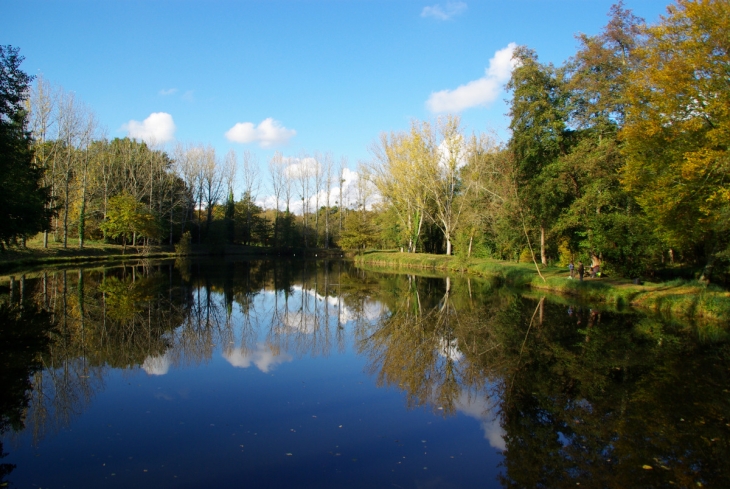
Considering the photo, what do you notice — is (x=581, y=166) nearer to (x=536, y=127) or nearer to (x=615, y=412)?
(x=536, y=127)

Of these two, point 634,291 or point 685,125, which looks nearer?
point 685,125

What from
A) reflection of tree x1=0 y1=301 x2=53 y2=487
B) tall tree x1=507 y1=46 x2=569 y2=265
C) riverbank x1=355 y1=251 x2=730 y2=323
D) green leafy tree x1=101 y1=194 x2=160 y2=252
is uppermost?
tall tree x1=507 y1=46 x2=569 y2=265

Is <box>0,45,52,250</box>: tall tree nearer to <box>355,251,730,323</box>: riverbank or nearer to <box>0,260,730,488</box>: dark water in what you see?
<box>0,260,730,488</box>: dark water

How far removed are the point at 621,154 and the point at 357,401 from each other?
1855 cm

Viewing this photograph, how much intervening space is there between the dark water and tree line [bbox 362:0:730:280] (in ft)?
16.2

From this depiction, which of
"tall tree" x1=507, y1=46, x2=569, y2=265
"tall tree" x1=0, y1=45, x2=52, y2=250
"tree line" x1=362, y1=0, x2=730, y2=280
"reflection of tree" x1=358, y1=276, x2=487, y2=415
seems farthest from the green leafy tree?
"tall tree" x1=507, y1=46, x2=569, y2=265

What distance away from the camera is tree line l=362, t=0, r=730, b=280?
49.9 feet

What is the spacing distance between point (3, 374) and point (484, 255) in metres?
38.7

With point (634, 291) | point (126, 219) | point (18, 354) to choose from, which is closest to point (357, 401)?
point (18, 354)

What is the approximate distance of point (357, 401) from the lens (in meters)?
8.16

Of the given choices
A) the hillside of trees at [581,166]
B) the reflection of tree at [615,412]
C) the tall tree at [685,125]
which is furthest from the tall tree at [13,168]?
the tall tree at [685,125]

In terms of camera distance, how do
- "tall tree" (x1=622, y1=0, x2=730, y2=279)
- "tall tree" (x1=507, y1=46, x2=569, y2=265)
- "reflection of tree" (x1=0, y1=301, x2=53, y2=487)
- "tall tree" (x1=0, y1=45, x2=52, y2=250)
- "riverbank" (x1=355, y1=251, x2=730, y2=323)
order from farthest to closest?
"tall tree" (x1=507, y1=46, x2=569, y2=265) < "tall tree" (x1=0, y1=45, x2=52, y2=250) < "riverbank" (x1=355, y1=251, x2=730, y2=323) < "tall tree" (x1=622, y1=0, x2=730, y2=279) < "reflection of tree" (x1=0, y1=301, x2=53, y2=487)

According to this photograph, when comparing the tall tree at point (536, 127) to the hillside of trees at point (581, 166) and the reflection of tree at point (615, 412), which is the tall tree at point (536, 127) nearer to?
the hillside of trees at point (581, 166)

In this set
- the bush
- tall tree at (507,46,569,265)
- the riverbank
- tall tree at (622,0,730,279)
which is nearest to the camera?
tall tree at (622,0,730,279)
